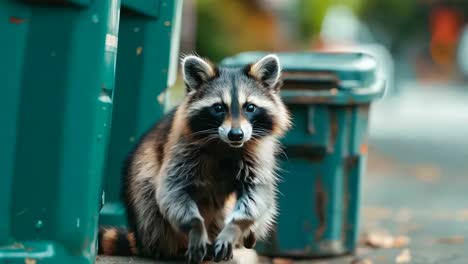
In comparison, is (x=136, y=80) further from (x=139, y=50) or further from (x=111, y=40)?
(x=111, y=40)

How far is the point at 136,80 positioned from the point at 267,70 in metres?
1.01

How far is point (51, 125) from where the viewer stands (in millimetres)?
3342

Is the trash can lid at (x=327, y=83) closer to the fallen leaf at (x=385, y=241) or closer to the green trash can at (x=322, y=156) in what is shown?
the green trash can at (x=322, y=156)

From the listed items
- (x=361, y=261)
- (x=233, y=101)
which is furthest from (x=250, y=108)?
(x=361, y=261)

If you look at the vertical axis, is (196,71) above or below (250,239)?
above

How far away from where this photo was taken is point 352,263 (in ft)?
18.0

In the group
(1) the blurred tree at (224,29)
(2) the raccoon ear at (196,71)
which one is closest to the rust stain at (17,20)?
(2) the raccoon ear at (196,71)

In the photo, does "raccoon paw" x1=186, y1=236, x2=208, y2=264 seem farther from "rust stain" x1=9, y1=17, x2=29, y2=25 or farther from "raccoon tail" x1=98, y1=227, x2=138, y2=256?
"rust stain" x1=9, y1=17, x2=29, y2=25

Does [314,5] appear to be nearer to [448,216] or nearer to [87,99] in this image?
[448,216]

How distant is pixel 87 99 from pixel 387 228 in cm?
415

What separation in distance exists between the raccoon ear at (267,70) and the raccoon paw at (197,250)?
2.72 ft

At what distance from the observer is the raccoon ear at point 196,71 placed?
390 cm

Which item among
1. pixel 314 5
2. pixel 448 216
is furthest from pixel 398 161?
pixel 314 5

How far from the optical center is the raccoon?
3691 mm
